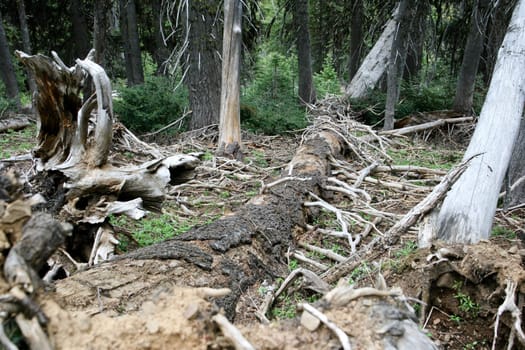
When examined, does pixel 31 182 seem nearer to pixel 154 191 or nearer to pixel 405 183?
pixel 154 191

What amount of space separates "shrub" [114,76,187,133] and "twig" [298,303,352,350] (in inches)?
321

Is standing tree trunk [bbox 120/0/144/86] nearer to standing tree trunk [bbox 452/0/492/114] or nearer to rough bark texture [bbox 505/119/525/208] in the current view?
standing tree trunk [bbox 452/0/492/114]

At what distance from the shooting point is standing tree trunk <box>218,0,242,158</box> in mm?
6996

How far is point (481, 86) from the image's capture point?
1273 cm

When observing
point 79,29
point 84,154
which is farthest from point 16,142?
point 79,29

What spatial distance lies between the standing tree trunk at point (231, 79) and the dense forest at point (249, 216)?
25 mm

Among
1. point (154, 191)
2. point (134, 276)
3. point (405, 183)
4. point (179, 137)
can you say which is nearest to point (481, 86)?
point (405, 183)

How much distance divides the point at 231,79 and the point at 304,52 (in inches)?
209

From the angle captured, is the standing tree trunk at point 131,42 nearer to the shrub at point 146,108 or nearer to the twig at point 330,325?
the shrub at point 146,108

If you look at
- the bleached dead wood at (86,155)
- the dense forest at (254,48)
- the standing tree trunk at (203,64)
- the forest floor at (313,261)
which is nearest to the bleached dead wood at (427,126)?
the dense forest at (254,48)

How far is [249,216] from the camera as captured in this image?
152 inches

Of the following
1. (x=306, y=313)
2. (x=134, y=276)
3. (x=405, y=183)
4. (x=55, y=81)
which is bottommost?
(x=405, y=183)

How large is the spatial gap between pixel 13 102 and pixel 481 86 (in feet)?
43.4

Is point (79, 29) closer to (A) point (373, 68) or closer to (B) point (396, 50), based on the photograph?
(A) point (373, 68)
